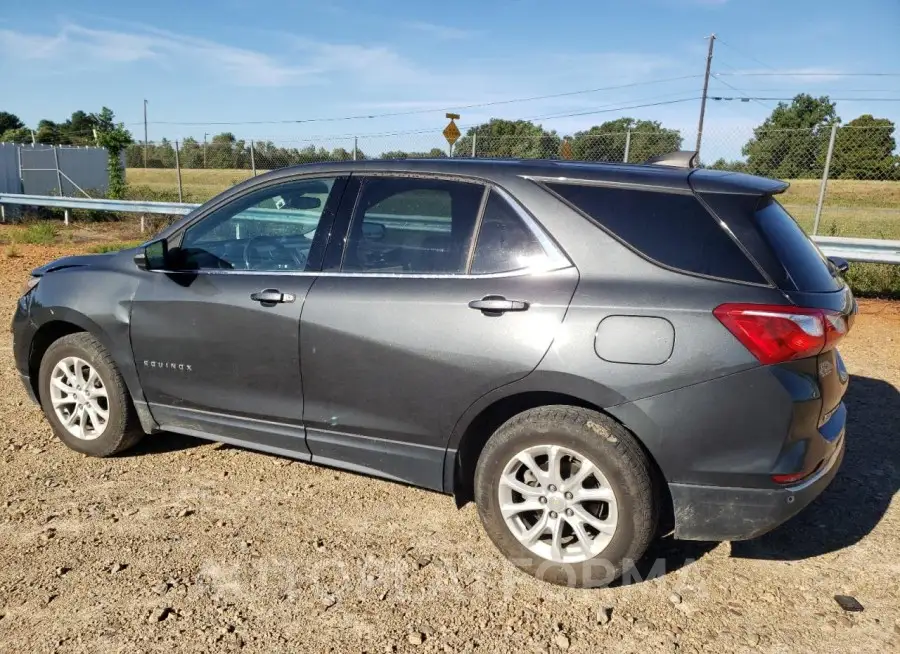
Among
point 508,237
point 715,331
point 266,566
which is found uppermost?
point 508,237

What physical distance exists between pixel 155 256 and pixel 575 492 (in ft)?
8.31

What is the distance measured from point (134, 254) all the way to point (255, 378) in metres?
1.12

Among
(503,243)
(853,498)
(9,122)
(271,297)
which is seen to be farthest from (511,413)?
(9,122)

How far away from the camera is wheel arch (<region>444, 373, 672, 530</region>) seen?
9.20 ft

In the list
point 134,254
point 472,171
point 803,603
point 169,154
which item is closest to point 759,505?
point 803,603

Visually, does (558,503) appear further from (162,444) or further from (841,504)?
(162,444)

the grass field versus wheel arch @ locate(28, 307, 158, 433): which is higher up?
the grass field

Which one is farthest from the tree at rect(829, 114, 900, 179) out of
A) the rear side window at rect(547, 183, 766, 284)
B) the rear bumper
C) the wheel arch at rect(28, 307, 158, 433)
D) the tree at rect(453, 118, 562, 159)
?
the wheel arch at rect(28, 307, 158, 433)

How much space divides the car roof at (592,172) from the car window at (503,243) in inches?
6.2

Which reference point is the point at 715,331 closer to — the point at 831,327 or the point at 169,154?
the point at 831,327

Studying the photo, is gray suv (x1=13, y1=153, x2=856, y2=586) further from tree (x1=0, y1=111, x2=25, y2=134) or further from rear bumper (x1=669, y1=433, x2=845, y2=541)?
tree (x1=0, y1=111, x2=25, y2=134)

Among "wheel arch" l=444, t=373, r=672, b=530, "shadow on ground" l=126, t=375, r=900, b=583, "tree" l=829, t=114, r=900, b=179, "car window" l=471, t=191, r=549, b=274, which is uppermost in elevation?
"tree" l=829, t=114, r=900, b=179

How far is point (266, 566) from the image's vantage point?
310 centimetres

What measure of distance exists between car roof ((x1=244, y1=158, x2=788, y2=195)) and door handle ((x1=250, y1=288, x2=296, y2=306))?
69 cm
